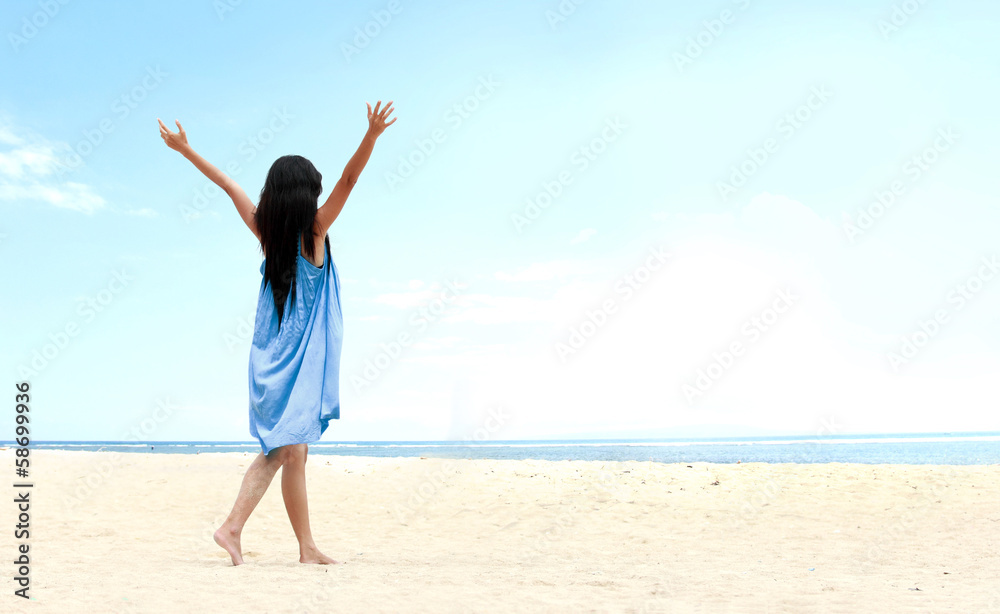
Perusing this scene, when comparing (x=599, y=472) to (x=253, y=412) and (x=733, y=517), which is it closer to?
(x=733, y=517)

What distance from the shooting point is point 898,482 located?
9.76 metres

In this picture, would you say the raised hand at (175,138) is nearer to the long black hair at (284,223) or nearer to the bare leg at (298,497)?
the long black hair at (284,223)

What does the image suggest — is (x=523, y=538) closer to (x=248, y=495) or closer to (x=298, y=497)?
(x=298, y=497)

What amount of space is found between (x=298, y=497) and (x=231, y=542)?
16.7 inches

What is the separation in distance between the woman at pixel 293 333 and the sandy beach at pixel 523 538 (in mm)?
426

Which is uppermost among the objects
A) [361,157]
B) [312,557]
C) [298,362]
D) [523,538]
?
[361,157]

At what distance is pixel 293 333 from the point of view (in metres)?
3.99

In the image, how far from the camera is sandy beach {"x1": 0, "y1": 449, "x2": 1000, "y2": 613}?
10.9 ft

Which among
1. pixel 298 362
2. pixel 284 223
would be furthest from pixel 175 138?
pixel 298 362

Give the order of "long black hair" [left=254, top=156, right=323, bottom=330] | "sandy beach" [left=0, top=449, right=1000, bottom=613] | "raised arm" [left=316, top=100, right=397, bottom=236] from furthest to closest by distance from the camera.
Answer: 1. "long black hair" [left=254, top=156, right=323, bottom=330]
2. "raised arm" [left=316, top=100, right=397, bottom=236]
3. "sandy beach" [left=0, top=449, right=1000, bottom=613]

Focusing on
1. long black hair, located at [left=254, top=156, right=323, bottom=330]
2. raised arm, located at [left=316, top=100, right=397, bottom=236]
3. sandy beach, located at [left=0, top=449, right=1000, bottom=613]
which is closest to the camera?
sandy beach, located at [left=0, top=449, right=1000, bottom=613]

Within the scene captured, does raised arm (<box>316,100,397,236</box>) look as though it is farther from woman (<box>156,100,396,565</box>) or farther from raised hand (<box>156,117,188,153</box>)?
raised hand (<box>156,117,188,153</box>)

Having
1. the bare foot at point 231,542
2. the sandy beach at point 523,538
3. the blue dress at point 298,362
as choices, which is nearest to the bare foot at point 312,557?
the sandy beach at point 523,538

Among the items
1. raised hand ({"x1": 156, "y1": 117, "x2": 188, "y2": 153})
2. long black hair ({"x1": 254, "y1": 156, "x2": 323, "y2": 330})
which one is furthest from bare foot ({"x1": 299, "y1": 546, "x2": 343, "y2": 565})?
raised hand ({"x1": 156, "y1": 117, "x2": 188, "y2": 153})
